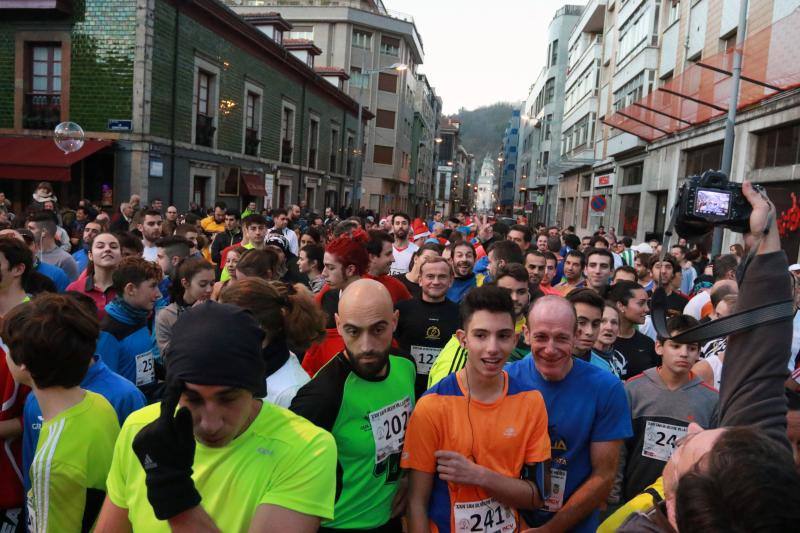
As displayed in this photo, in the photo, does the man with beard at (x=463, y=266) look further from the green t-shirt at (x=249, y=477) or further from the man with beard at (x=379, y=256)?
the green t-shirt at (x=249, y=477)

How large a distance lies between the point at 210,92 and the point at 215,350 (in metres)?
21.2

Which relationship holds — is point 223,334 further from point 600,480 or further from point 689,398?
point 689,398

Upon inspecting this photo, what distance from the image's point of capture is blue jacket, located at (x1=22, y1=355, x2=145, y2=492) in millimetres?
2590

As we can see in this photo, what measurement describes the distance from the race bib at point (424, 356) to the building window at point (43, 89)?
56.3 feet

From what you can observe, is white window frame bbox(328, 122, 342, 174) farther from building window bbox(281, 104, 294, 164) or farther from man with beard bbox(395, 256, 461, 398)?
man with beard bbox(395, 256, 461, 398)

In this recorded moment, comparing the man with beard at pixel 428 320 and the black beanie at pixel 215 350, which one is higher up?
the black beanie at pixel 215 350

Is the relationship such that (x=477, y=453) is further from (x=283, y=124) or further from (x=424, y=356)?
(x=283, y=124)

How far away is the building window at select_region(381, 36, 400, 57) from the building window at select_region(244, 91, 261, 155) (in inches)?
984

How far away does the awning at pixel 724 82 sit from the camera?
11.2 metres

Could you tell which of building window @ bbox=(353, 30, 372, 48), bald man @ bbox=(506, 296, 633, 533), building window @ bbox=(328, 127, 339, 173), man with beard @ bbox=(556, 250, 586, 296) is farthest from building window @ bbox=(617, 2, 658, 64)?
bald man @ bbox=(506, 296, 633, 533)

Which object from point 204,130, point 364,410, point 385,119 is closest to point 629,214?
point 204,130

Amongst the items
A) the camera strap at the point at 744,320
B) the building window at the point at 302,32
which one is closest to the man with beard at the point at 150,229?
the camera strap at the point at 744,320

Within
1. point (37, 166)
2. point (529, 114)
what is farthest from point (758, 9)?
point (529, 114)

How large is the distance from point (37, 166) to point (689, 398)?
18.0 meters
